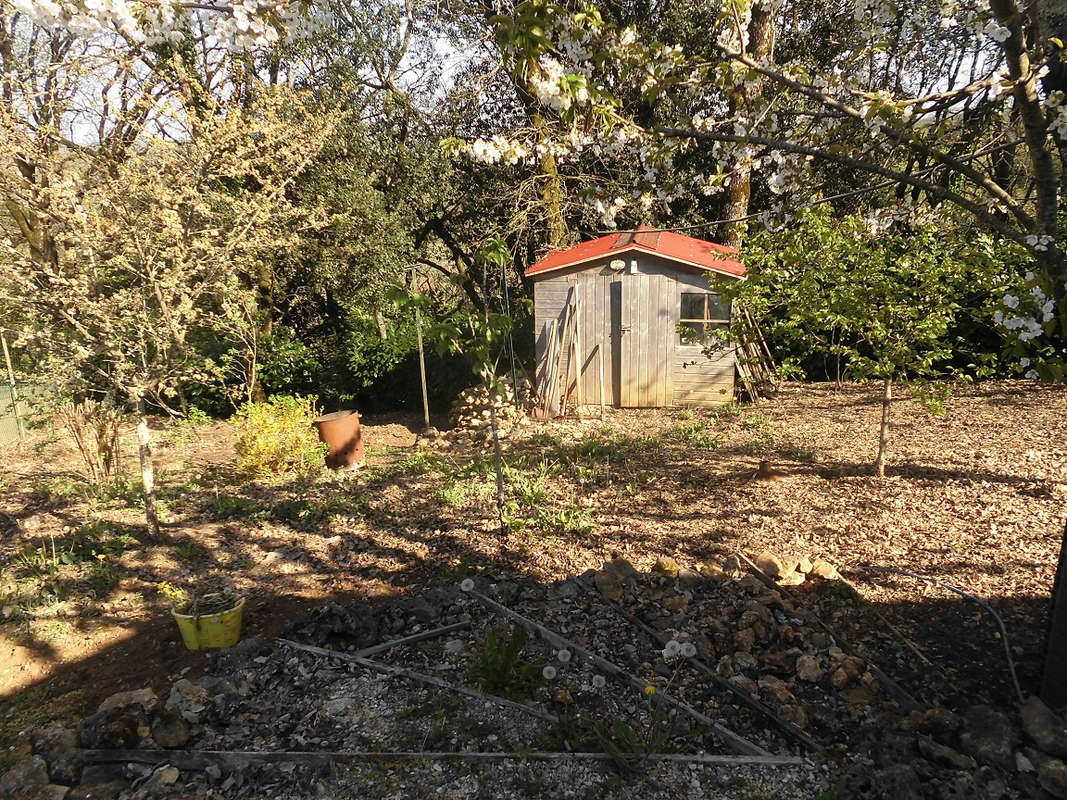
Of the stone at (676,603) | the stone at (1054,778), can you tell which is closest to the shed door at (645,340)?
the stone at (676,603)

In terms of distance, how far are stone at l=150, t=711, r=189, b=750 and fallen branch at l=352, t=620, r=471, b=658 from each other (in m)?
0.89

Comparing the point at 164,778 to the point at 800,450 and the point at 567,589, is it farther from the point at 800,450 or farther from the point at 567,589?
the point at 800,450

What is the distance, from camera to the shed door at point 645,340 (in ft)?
30.8

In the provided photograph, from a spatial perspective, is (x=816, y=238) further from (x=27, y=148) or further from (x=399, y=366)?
(x=399, y=366)

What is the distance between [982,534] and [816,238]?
2685 mm

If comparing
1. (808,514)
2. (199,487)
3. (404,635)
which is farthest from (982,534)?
(199,487)

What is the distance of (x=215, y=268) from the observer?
5.11 metres

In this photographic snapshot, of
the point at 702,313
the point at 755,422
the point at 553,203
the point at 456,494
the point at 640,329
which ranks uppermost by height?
the point at 553,203

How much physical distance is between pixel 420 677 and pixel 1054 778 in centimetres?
269

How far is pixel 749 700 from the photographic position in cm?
279

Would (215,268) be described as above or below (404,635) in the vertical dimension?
above

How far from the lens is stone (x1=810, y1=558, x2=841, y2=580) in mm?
3911

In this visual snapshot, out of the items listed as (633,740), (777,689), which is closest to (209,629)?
(633,740)

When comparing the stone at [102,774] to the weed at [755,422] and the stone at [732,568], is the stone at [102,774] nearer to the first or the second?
the stone at [732,568]
